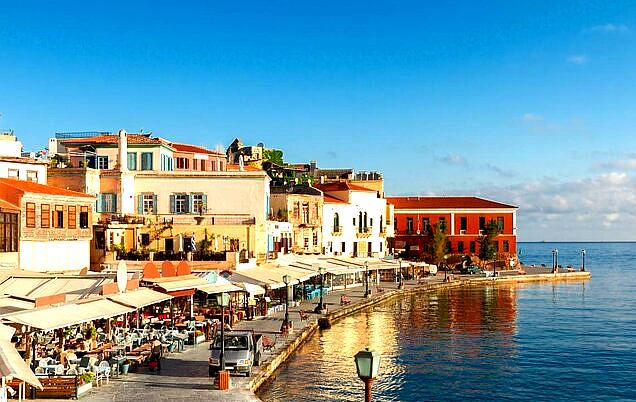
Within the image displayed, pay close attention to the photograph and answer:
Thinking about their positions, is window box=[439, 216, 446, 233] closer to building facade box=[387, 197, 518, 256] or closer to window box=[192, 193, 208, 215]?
building facade box=[387, 197, 518, 256]

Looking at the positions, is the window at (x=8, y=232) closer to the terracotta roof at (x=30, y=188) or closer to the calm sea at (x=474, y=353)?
the terracotta roof at (x=30, y=188)

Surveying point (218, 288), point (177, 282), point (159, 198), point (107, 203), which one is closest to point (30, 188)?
point (107, 203)

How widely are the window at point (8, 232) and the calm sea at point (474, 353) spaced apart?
14.7 m

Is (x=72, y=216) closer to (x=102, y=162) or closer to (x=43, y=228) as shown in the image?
(x=43, y=228)

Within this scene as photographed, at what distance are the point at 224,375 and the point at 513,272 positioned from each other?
247 feet

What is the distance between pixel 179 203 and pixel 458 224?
55.0 meters

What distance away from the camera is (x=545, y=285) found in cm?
8488

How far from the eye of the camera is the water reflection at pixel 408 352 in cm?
2878

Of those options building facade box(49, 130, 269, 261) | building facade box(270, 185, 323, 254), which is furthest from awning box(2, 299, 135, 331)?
building facade box(270, 185, 323, 254)

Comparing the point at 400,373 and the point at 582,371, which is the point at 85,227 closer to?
the point at 400,373

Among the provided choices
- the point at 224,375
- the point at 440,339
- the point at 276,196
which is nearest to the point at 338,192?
the point at 276,196

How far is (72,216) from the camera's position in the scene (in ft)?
138

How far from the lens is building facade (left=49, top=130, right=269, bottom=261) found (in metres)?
48.1

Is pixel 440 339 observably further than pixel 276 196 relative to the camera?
No
